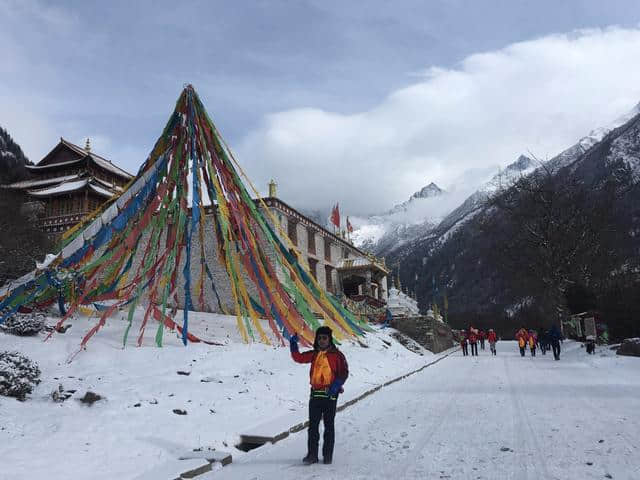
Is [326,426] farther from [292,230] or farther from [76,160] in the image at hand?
[76,160]

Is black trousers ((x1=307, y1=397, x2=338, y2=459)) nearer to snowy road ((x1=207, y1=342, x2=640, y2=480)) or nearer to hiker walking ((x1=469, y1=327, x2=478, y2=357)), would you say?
snowy road ((x1=207, y1=342, x2=640, y2=480))

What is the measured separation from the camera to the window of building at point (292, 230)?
3159cm

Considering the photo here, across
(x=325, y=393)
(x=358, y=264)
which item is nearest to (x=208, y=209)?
(x=358, y=264)

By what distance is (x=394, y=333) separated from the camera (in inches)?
1144

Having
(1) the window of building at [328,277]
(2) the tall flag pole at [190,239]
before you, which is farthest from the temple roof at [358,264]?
(2) the tall flag pole at [190,239]

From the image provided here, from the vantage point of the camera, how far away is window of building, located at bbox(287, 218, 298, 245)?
3159 centimetres

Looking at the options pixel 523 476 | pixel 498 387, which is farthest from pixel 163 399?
pixel 498 387

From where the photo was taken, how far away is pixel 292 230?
105ft

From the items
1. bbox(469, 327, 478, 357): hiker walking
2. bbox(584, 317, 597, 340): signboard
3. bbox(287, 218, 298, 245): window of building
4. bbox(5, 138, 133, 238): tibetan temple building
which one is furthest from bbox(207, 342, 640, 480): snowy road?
bbox(5, 138, 133, 238): tibetan temple building

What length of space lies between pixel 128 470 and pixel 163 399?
2.50m

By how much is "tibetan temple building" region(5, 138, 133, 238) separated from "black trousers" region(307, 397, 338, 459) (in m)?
34.0

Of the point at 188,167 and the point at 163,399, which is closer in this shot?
the point at 163,399

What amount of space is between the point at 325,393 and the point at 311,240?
96.6 ft

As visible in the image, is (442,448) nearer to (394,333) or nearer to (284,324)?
(284,324)
